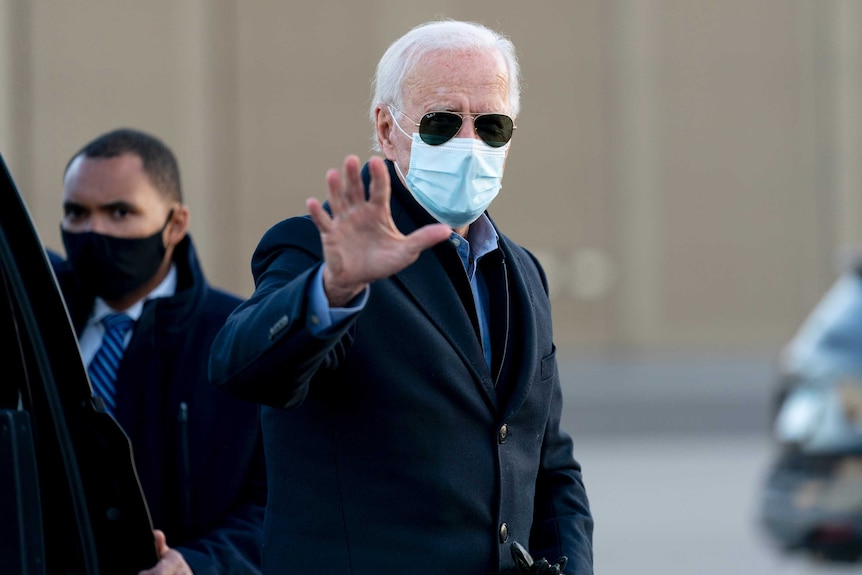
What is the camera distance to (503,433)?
2.49m

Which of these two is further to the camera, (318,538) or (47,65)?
(47,65)

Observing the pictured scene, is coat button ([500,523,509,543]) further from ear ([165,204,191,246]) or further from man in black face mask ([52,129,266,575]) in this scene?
ear ([165,204,191,246])

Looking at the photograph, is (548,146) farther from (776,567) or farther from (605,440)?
(776,567)

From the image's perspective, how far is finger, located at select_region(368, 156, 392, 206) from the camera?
2080 millimetres

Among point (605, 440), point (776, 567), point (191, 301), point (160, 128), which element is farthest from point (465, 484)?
point (160, 128)

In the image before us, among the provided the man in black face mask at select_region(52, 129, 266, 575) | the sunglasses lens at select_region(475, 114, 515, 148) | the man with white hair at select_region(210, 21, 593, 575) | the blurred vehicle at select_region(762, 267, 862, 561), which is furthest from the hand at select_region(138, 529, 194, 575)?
the blurred vehicle at select_region(762, 267, 862, 561)

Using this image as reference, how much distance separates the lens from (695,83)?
2117cm

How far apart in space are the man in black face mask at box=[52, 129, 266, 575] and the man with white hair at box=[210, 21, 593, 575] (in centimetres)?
77

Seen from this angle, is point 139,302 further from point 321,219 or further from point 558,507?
point 321,219

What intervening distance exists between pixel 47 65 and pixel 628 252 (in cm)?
843

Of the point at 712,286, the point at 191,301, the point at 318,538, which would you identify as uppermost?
the point at 712,286

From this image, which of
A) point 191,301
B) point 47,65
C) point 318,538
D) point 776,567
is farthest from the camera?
point 47,65

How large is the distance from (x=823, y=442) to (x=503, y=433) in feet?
14.3

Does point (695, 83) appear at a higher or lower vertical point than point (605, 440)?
higher
